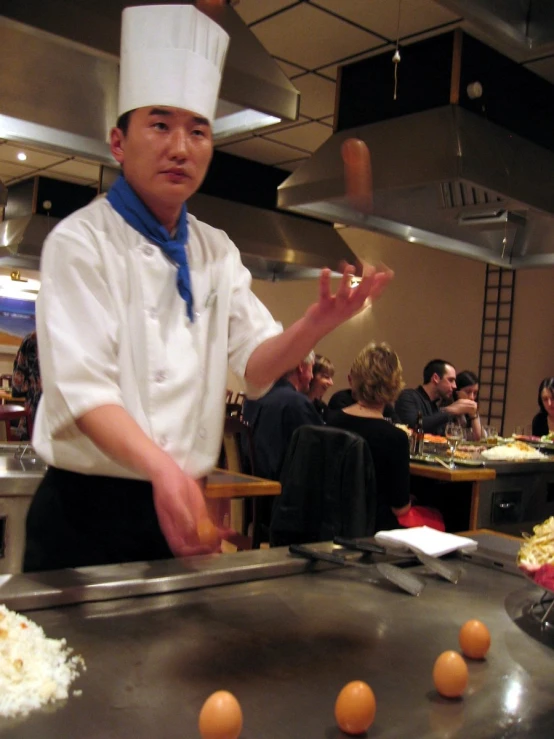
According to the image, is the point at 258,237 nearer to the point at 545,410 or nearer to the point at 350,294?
the point at 545,410

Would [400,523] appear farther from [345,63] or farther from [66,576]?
[345,63]

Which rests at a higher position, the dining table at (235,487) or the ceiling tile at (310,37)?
the ceiling tile at (310,37)

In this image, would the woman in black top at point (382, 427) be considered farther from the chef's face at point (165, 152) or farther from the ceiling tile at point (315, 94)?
the chef's face at point (165, 152)

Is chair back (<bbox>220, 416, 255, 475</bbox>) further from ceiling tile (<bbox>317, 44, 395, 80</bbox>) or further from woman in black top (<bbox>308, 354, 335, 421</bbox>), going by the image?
ceiling tile (<bbox>317, 44, 395, 80</bbox>)

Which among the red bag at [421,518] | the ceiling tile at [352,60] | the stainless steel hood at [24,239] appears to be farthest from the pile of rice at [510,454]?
the stainless steel hood at [24,239]

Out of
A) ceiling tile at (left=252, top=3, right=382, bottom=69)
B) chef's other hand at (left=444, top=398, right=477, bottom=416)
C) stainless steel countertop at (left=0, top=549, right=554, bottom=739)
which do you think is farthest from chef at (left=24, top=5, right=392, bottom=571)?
chef's other hand at (left=444, top=398, right=477, bottom=416)

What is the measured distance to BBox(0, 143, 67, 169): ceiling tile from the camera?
6305 mm

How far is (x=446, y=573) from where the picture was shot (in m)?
1.27

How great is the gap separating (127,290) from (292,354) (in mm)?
294

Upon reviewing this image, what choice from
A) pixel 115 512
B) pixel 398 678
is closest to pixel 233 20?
pixel 115 512

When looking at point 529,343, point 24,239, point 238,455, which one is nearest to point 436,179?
point 238,455

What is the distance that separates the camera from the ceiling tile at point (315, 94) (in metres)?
4.72

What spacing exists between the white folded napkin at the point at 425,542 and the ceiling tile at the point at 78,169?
5.87 meters

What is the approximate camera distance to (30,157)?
659 cm
